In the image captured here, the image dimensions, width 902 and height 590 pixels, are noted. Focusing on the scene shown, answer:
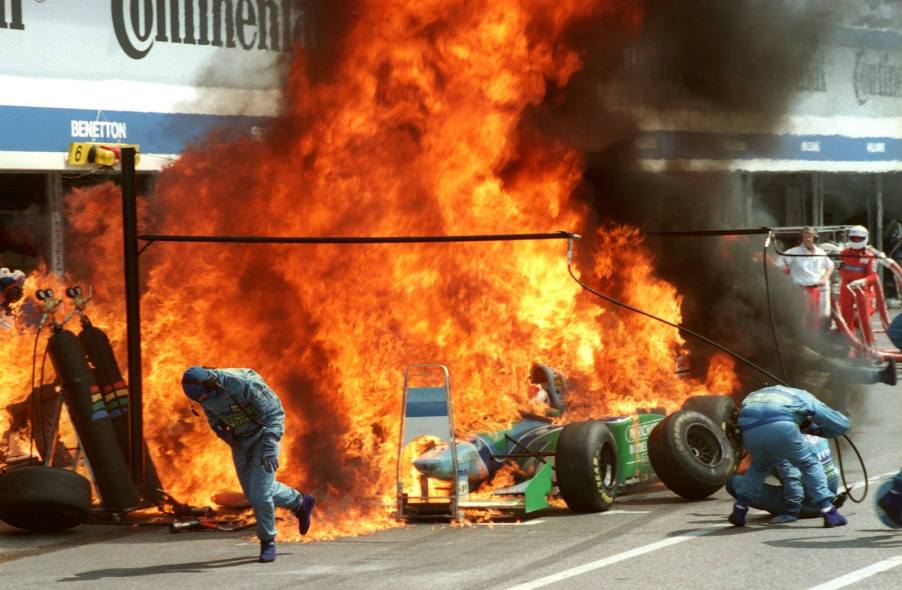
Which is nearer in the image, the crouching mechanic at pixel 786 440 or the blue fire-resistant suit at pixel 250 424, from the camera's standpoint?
Answer: the blue fire-resistant suit at pixel 250 424

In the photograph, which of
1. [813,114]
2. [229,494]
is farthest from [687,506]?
[813,114]

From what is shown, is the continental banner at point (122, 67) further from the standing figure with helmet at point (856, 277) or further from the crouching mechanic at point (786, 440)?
the crouching mechanic at point (786, 440)

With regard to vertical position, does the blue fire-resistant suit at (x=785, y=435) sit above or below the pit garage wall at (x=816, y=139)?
below

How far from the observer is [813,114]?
27.0 metres

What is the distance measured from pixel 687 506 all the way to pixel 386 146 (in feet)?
13.9

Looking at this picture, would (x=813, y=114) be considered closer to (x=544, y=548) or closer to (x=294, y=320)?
(x=294, y=320)

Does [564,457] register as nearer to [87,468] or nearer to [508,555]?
[508,555]

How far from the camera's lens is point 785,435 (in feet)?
31.9

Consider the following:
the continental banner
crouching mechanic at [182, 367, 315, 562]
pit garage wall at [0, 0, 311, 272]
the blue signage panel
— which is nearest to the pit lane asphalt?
crouching mechanic at [182, 367, 315, 562]

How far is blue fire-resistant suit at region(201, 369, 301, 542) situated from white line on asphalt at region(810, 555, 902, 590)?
3536mm

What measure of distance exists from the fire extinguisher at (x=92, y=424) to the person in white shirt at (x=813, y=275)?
408 inches

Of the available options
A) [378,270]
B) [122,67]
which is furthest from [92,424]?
[122,67]

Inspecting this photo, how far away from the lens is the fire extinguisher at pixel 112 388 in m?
11.3

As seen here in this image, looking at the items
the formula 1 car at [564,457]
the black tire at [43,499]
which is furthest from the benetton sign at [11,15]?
the formula 1 car at [564,457]
